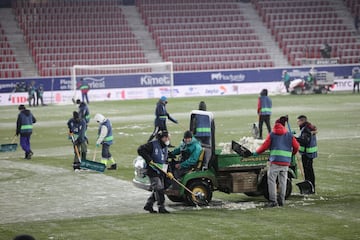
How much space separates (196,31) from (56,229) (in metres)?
53.2

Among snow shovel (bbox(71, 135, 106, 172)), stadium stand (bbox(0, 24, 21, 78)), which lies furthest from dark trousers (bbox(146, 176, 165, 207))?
stadium stand (bbox(0, 24, 21, 78))

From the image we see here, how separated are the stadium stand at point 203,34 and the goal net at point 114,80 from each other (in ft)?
15.1

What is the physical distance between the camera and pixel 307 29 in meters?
69.4

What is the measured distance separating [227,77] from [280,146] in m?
42.6

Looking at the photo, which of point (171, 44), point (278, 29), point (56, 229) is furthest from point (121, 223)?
point (278, 29)

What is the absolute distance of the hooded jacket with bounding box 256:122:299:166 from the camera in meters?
15.9

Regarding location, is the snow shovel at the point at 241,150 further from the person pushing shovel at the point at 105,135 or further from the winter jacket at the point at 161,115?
the winter jacket at the point at 161,115

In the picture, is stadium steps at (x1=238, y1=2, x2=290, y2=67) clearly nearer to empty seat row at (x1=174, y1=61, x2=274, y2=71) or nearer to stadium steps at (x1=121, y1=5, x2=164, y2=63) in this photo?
empty seat row at (x1=174, y1=61, x2=274, y2=71)

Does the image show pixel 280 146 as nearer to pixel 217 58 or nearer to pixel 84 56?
pixel 84 56

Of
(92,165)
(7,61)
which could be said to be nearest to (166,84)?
(7,61)

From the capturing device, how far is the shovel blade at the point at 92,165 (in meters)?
22.2

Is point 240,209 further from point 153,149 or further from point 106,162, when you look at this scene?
point 106,162

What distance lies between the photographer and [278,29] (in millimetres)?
68625

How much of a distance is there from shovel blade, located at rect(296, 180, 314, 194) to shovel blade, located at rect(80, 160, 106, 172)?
650cm
